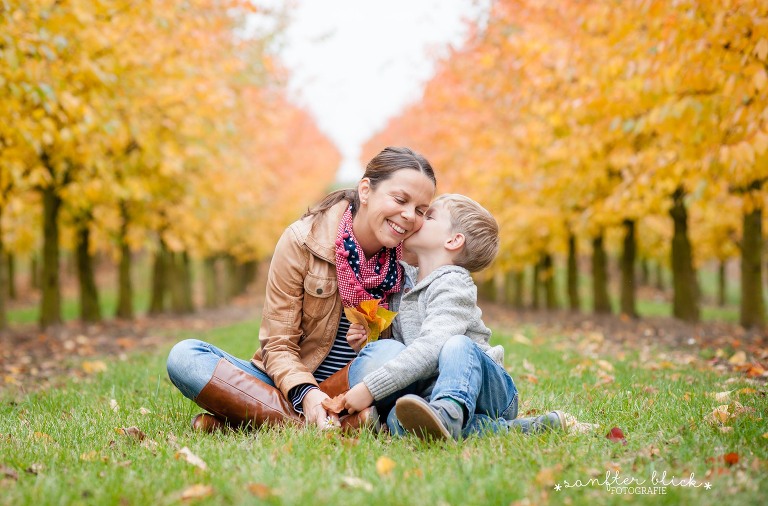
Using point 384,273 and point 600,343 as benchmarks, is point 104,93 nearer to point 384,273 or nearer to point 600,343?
point 384,273

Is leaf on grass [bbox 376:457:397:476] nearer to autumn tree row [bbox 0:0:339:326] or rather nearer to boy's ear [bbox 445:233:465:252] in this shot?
boy's ear [bbox 445:233:465:252]

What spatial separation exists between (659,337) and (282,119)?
39.2 feet

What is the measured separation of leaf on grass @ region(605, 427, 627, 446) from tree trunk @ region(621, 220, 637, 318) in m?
10.2

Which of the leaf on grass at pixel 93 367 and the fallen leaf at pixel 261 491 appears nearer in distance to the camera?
the fallen leaf at pixel 261 491

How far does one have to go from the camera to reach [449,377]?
3.27 meters

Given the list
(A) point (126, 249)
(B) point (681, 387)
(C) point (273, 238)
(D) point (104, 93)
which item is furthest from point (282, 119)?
(B) point (681, 387)

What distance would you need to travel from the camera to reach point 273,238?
25297 mm

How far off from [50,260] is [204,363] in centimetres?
888

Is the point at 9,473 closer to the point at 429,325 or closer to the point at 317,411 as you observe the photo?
the point at 317,411

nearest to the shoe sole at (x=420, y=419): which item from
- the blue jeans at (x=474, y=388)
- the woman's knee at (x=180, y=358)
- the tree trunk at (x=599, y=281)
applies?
the blue jeans at (x=474, y=388)

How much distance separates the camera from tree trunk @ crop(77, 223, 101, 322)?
1386cm

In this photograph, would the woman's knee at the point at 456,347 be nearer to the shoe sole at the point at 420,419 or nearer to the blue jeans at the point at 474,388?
the blue jeans at the point at 474,388

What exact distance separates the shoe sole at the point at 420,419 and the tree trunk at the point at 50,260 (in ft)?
32.0

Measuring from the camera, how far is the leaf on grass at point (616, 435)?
3202 millimetres
